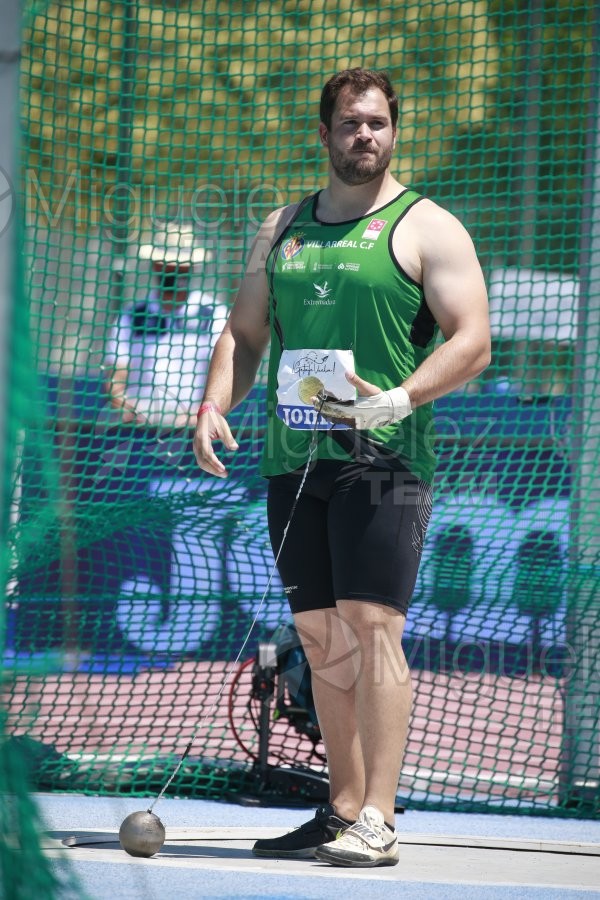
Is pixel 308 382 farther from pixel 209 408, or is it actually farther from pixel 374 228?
pixel 374 228

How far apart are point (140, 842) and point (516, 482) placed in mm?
2508

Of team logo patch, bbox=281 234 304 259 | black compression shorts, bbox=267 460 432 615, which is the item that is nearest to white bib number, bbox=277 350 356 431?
black compression shorts, bbox=267 460 432 615

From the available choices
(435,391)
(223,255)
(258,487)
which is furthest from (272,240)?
(223,255)

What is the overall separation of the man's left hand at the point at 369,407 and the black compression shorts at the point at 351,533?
0.47ft

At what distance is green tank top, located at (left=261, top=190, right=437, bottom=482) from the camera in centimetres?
290

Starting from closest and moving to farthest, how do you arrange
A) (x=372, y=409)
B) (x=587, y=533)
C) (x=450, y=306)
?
(x=372, y=409) < (x=450, y=306) < (x=587, y=533)

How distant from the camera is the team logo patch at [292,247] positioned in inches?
119

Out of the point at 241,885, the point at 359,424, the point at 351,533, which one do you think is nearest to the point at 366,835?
the point at 241,885

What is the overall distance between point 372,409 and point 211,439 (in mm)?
464

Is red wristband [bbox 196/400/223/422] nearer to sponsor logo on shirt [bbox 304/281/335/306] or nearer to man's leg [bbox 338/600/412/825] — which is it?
sponsor logo on shirt [bbox 304/281/335/306]

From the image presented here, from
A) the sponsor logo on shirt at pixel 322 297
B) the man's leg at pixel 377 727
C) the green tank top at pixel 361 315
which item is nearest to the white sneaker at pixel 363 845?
the man's leg at pixel 377 727

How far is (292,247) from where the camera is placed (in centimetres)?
304

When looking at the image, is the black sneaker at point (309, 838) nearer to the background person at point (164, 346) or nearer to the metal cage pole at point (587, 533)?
the metal cage pole at point (587, 533)

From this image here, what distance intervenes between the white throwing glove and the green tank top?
0.35 feet
